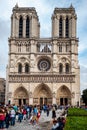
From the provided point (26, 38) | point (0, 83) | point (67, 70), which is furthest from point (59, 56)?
point (0, 83)

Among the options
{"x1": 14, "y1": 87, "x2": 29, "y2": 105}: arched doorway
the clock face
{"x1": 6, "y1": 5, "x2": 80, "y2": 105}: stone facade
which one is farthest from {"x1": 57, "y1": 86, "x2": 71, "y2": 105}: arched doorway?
{"x1": 14, "y1": 87, "x2": 29, "y2": 105}: arched doorway

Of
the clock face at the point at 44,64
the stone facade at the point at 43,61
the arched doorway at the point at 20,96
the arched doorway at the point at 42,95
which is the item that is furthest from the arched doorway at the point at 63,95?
the arched doorway at the point at 20,96

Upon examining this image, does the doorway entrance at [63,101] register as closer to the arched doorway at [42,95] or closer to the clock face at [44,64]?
the arched doorway at [42,95]

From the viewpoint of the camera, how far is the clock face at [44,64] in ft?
258

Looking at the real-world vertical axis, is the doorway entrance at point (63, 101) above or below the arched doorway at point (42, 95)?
below

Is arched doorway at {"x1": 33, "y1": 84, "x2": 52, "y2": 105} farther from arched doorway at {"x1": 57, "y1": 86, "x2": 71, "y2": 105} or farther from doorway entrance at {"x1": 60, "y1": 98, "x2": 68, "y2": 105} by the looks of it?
doorway entrance at {"x1": 60, "y1": 98, "x2": 68, "y2": 105}

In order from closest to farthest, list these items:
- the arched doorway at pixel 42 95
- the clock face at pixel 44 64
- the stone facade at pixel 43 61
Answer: the stone facade at pixel 43 61 < the arched doorway at pixel 42 95 < the clock face at pixel 44 64

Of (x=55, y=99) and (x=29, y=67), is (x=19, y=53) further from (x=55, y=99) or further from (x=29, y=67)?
(x=55, y=99)

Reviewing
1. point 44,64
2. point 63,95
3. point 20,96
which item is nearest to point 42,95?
point 63,95

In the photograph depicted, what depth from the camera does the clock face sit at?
258ft

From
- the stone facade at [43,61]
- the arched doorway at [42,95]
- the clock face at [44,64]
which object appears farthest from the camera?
the clock face at [44,64]

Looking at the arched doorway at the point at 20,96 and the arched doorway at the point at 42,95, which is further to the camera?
the arched doorway at the point at 42,95

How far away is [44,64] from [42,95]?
274 inches

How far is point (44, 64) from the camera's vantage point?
78.9 m
